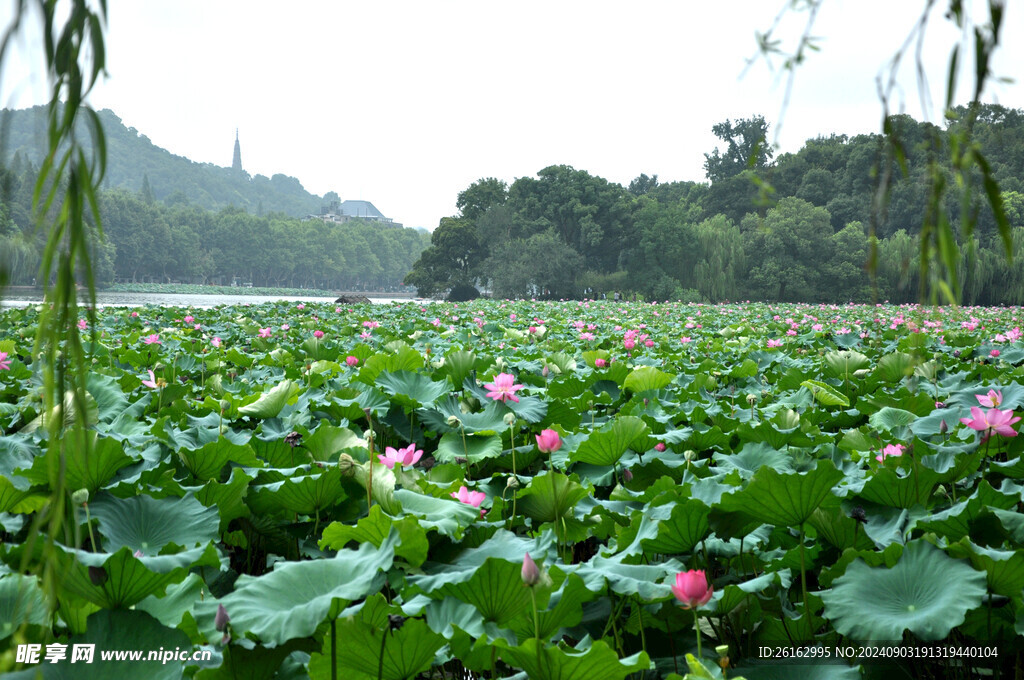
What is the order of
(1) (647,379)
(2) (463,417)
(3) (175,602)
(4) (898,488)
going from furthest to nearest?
(1) (647,379), (2) (463,417), (4) (898,488), (3) (175,602)

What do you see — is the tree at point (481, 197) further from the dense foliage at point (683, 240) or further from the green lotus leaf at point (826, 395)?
the green lotus leaf at point (826, 395)

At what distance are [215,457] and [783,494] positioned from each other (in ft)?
3.89

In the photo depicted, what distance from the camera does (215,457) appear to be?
5.14 feet

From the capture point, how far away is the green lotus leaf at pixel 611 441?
167 centimetres

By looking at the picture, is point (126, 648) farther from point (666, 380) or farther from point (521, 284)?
point (521, 284)

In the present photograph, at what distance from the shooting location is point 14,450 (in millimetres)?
1629

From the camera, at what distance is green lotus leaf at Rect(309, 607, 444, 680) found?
84cm

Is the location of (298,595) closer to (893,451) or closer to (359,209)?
(893,451)

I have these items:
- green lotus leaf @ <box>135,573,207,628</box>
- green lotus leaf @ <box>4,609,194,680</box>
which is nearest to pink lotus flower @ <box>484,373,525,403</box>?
green lotus leaf @ <box>135,573,207,628</box>

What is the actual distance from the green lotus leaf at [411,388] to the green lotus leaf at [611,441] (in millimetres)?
633

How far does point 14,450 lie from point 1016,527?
202 centimetres

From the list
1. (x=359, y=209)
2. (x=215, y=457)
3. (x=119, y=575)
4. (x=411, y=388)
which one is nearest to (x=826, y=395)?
(x=411, y=388)

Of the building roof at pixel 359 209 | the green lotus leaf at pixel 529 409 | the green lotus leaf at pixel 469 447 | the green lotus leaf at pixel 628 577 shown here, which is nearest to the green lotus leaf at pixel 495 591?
the green lotus leaf at pixel 628 577

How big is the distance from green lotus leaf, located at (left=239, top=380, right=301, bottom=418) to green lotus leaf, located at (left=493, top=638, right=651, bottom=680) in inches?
56.8
